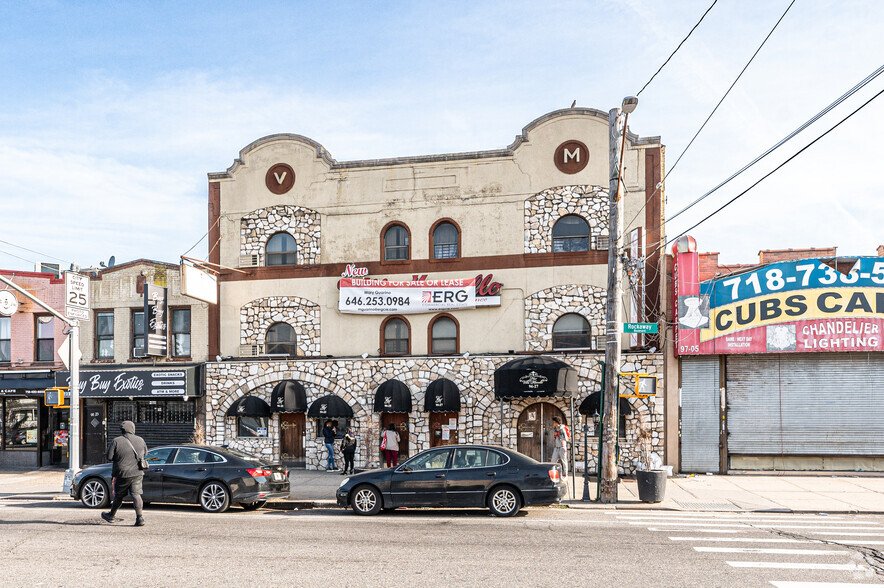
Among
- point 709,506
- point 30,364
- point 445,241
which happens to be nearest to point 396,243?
point 445,241

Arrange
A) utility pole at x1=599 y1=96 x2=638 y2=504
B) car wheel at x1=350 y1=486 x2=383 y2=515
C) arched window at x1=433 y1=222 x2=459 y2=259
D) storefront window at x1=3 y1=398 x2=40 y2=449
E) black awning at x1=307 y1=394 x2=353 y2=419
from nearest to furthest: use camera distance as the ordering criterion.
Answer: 1. car wheel at x1=350 y1=486 x2=383 y2=515
2. utility pole at x1=599 y1=96 x2=638 y2=504
3. black awning at x1=307 y1=394 x2=353 y2=419
4. arched window at x1=433 y1=222 x2=459 y2=259
5. storefront window at x1=3 y1=398 x2=40 y2=449

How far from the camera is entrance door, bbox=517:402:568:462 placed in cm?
2236

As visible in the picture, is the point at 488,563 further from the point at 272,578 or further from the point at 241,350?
the point at 241,350

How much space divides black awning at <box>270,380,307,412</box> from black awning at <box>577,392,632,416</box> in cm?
863

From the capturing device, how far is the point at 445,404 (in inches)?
875

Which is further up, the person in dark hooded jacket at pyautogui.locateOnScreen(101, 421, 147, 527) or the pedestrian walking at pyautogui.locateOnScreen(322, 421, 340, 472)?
the person in dark hooded jacket at pyautogui.locateOnScreen(101, 421, 147, 527)

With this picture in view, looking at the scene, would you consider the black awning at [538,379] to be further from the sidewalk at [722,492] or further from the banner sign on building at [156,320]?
the banner sign on building at [156,320]

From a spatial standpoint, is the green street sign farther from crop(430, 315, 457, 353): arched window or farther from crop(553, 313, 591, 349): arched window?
crop(430, 315, 457, 353): arched window

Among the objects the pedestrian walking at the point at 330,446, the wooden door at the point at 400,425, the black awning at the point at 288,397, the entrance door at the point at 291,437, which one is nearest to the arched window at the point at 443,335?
the wooden door at the point at 400,425

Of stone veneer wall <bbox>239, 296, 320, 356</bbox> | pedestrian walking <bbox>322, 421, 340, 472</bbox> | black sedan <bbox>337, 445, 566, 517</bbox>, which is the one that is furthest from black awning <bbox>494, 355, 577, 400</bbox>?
stone veneer wall <bbox>239, 296, 320, 356</bbox>

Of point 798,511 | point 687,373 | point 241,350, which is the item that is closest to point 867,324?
point 687,373

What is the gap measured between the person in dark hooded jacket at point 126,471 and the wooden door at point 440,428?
11.0m

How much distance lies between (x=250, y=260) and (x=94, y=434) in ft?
27.1

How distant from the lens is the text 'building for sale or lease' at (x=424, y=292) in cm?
2228
